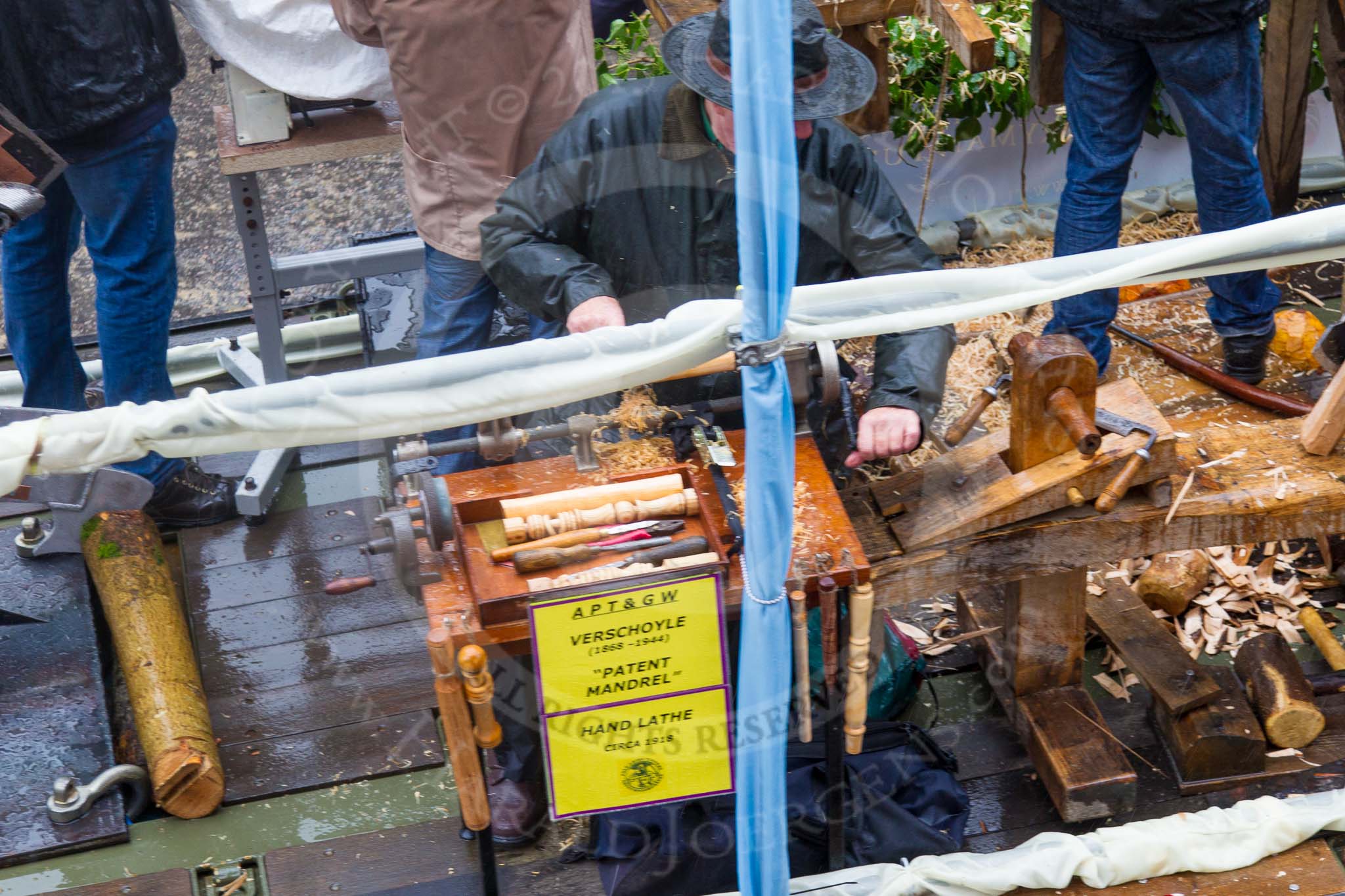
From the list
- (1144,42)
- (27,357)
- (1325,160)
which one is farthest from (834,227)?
(1325,160)

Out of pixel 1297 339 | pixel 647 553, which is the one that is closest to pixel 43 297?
pixel 647 553

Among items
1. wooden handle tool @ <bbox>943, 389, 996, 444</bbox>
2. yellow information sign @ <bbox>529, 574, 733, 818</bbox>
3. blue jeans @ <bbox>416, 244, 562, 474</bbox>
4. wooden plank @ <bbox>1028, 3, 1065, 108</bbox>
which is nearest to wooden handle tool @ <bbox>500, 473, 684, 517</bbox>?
yellow information sign @ <bbox>529, 574, 733, 818</bbox>

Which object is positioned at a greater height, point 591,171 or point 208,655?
point 591,171

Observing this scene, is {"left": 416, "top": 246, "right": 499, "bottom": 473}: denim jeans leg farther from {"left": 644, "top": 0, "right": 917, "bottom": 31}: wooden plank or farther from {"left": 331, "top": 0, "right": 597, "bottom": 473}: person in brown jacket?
{"left": 644, "top": 0, "right": 917, "bottom": 31}: wooden plank

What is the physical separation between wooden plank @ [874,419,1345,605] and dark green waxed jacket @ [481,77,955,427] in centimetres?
52

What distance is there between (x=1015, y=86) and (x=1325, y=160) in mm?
1321

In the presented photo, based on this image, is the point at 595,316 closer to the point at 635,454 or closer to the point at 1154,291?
the point at 635,454

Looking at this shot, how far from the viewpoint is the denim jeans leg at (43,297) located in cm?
355

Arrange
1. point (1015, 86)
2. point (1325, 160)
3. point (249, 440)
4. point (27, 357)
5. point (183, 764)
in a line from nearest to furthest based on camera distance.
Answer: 1. point (249, 440)
2. point (183, 764)
3. point (27, 357)
4. point (1015, 86)
5. point (1325, 160)

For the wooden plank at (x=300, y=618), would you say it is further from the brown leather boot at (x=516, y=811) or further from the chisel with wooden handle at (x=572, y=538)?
the chisel with wooden handle at (x=572, y=538)

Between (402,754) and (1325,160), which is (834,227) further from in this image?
(1325,160)

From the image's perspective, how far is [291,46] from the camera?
354 centimetres

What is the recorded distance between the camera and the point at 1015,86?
14.6ft

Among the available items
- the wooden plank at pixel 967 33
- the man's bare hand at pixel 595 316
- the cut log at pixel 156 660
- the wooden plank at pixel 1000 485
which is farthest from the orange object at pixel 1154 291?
the cut log at pixel 156 660
